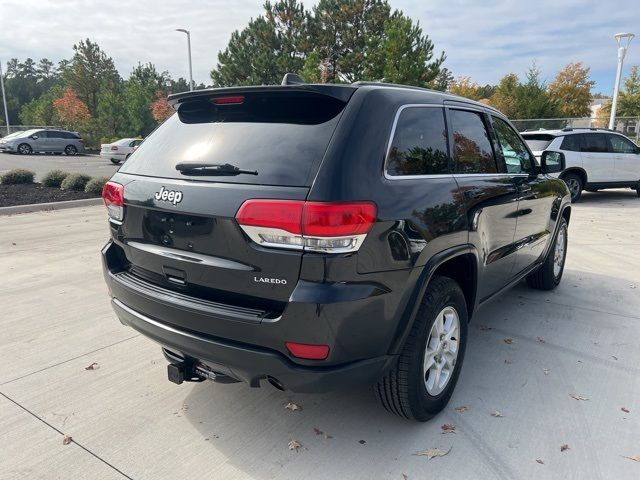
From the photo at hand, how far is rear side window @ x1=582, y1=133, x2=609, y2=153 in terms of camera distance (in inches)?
487

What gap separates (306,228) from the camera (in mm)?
2117

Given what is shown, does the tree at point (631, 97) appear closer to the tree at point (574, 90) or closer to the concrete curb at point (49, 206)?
the tree at point (574, 90)

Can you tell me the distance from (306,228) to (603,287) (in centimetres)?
475

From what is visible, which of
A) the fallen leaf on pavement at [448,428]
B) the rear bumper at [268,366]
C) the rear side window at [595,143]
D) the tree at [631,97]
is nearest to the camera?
the rear bumper at [268,366]

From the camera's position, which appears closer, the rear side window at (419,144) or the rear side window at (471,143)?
the rear side window at (419,144)

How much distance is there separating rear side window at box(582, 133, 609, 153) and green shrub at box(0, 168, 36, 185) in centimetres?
1449

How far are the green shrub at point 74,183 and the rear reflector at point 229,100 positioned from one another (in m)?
10.9

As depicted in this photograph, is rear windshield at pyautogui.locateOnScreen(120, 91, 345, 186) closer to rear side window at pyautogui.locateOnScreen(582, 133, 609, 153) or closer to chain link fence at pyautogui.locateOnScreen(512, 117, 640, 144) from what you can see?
rear side window at pyautogui.locateOnScreen(582, 133, 609, 153)

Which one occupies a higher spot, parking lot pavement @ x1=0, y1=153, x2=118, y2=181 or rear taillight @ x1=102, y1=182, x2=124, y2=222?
rear taillight @ x1=102, y1=182, x2=124, y2=222

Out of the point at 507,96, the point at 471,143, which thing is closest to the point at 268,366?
the point at 471,143

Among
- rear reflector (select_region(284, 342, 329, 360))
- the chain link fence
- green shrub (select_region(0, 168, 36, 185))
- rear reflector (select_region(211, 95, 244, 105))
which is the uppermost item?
the chain link fence

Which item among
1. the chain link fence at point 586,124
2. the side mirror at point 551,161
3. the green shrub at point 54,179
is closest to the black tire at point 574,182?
the side mirror at point 551,161

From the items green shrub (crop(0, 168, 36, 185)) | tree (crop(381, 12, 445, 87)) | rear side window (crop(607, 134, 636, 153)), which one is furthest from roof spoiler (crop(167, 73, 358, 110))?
tree (crop(381, 12, 445, 87))

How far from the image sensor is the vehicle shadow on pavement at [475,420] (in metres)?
2.56
